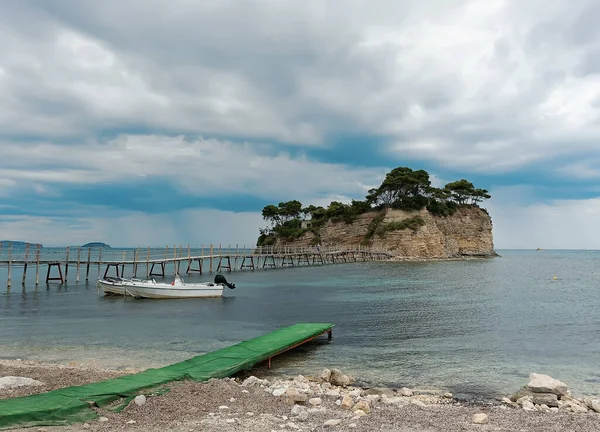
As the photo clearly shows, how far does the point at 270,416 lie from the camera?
8.30 metres

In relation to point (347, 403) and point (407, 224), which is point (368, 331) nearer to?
point (347, 403)

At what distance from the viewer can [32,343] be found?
683 inches

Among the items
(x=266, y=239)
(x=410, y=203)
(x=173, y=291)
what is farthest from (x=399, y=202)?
(x=173, y=291)

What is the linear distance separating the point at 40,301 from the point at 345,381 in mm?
27035

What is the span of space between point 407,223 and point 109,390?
3190 inches

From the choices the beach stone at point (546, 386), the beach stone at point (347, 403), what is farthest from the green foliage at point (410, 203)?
the beach stone at point (347, 403)

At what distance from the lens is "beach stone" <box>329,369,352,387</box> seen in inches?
455

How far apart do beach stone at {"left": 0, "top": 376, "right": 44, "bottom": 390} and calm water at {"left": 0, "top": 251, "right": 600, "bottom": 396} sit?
150 inches

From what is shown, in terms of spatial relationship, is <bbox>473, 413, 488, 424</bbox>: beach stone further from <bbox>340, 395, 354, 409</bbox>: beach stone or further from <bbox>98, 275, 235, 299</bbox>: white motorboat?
<bbox>98, 275, 235, 299</bbox>: white motorboat

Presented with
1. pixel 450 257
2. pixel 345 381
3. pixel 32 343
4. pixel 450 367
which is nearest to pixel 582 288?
pixel 450 367

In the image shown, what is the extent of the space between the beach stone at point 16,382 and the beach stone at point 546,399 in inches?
439

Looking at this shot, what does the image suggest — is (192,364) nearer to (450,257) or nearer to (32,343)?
(32,343)

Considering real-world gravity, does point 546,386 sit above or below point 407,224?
below

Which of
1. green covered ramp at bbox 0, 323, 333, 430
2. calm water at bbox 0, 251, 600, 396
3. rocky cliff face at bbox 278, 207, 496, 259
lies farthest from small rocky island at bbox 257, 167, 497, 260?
green covered ramp at bbox 0, 323, 333, 430
